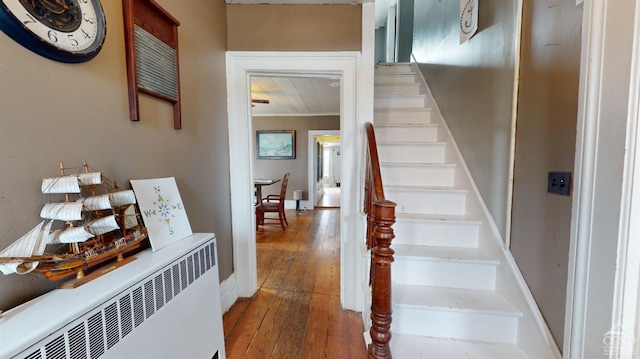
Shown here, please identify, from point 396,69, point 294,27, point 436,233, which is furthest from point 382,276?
point 396,69

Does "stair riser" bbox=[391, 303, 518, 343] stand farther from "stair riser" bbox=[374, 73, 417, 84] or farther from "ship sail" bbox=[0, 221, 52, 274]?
"stair riser" bbox=[374, 73, 417, 84]

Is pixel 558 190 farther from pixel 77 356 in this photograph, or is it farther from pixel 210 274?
pixel 77 356

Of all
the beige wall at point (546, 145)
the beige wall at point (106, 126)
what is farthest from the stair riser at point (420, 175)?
the beige wall at point (106, 126)

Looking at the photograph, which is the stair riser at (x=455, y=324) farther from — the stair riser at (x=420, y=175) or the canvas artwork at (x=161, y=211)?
the canvas artwork at (x=161, y=211)

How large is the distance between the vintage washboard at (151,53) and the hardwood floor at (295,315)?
4.71ft

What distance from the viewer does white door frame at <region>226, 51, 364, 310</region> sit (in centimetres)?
196

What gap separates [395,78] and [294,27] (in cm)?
172

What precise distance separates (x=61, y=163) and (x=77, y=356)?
0.59 meters

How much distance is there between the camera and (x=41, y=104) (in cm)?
78

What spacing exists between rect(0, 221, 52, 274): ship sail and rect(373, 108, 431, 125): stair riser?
243cm

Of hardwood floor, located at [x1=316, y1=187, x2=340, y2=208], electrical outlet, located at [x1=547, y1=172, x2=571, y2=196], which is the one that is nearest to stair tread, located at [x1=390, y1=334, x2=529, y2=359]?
electrical outlet, located at [x1=547, y1=172, x2=571, y2=196]

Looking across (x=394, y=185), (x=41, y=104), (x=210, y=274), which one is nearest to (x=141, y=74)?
(x=41, y=104)

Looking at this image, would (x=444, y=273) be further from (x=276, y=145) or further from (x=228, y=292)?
(x=276, y=145)

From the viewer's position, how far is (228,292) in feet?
6.63
